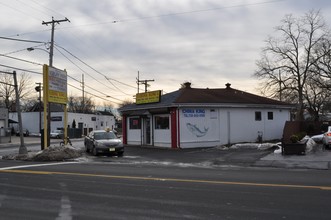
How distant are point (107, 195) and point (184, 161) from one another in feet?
35.1

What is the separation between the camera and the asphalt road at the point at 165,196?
24.5ft

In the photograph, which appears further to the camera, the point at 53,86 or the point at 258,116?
the point at 258,116

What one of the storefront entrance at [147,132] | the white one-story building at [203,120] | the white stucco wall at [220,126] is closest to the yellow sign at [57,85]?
the white one-story building at [203,120]

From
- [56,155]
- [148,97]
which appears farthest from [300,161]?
[148,97]

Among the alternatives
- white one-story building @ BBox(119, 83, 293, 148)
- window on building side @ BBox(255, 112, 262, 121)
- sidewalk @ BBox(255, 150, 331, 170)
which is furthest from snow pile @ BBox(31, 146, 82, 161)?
window on building side @ BBox(255, 112, 262, 121)

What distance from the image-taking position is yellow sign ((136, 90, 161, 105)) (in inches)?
1225

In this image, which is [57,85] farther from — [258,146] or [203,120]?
[258,146]

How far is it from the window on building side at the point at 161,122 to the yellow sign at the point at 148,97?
5.12ft

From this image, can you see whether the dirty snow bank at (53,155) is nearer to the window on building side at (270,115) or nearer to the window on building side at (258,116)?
the window on building side at (258,116)

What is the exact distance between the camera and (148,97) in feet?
106

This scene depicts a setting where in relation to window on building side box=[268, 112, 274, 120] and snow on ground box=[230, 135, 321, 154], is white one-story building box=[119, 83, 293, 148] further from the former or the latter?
snow on ground box=[230, 135, 321, 154]

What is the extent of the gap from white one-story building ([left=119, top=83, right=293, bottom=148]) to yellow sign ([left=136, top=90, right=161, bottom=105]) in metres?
0.18

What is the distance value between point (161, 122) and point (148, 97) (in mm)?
3071

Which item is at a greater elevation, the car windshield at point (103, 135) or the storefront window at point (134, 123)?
the storefront window at point (134, 123)
